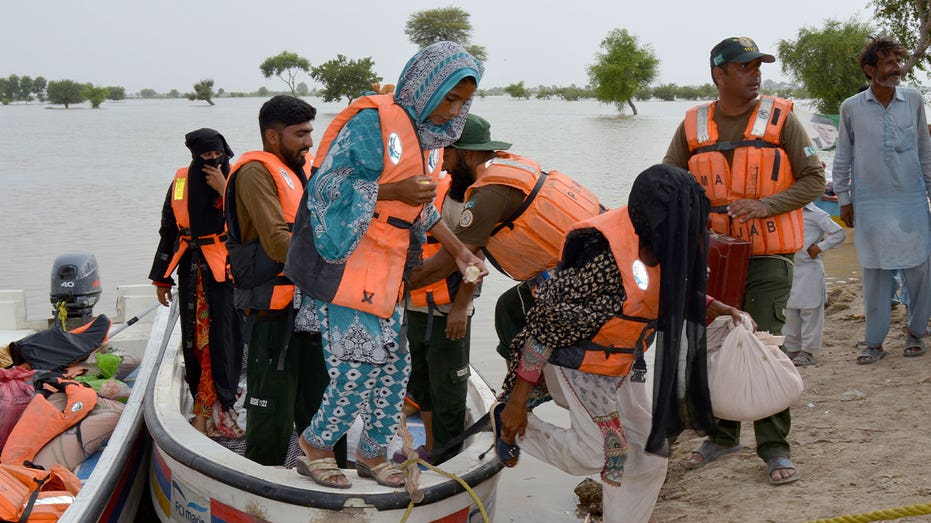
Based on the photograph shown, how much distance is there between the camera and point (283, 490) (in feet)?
10.4

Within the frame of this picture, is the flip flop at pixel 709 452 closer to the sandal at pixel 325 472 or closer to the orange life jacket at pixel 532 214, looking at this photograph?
the orange life jacket at pixel 532 214

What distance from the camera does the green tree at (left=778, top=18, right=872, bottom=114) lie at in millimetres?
31594

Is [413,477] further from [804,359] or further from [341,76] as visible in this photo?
[341,76]

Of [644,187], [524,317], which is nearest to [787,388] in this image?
[644,187]

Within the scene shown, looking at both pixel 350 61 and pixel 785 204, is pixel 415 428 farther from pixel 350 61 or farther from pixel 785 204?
pixel 350 61

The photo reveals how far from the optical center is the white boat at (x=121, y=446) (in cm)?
378

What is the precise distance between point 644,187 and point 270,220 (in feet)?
4.66

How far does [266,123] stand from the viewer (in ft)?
12.5

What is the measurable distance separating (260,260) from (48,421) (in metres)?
1.63

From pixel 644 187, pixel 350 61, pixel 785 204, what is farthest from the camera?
pixel 350 61

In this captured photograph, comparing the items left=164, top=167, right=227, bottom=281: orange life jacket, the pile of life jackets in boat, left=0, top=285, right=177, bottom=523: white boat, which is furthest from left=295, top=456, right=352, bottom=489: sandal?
left=164, top=167, right=227, bottom=281: orange life jacket

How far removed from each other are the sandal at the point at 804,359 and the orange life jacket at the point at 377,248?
399 cm

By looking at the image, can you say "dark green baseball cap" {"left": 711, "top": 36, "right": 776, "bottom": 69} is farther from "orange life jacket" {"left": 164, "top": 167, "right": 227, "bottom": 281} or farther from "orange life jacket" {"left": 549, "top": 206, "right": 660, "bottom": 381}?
"orange life jacket" {"left": 164, "top": 167, "right": 227, "bottom": 281}

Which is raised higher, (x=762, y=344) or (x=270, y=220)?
(x=270, y=220)
